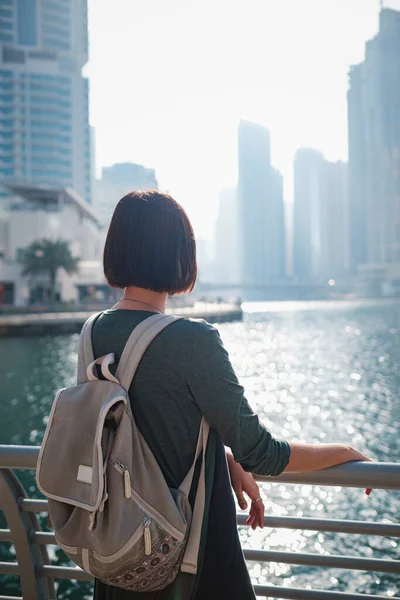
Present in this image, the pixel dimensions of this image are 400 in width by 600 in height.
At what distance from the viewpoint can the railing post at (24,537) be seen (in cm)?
186

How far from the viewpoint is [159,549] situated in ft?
3.99

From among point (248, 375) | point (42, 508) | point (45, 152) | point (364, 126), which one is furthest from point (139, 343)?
point (364, 126)

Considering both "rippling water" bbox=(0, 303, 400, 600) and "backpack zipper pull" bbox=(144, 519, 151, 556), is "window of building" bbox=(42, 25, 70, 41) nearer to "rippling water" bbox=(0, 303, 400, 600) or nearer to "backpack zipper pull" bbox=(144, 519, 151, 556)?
"rippling water" bbox=(0, 303, 400, 600)

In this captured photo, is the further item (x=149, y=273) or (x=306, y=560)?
(x=306, y=560)

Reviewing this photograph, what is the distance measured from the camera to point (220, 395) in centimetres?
124

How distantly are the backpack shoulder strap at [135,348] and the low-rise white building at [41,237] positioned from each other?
5241 cm

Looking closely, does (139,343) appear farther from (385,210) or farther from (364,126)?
(364,126)

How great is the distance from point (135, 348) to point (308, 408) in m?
17.1

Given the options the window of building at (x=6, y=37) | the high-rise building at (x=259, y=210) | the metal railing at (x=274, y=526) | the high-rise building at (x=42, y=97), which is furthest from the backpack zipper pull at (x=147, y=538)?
the high-rise building at (x=259, y=210)

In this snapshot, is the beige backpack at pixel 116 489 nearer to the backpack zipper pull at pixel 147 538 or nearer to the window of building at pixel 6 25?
the backpack zipper pull at pixel 147 538

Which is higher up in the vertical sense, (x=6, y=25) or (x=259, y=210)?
(x=6, y=25)

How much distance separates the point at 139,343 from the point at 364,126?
189799 millimetres

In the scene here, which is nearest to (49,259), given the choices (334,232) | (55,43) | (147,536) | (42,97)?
(147,536)

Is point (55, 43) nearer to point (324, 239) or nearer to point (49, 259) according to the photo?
point (49, 259)
